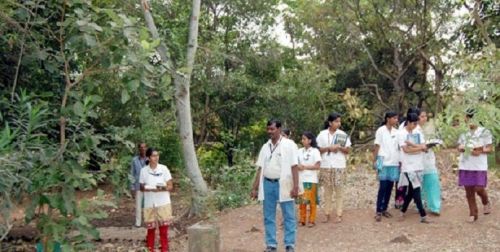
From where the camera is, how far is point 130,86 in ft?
15.8

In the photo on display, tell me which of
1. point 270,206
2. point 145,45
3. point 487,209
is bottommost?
point 487,209

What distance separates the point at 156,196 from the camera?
8.34 metres

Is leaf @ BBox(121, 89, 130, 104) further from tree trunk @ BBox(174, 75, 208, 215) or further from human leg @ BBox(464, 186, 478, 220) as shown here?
tree trunk @ BBox(174, 75, 208, 215)

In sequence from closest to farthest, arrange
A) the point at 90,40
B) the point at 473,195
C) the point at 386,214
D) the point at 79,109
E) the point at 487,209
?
the point at 90,40
the point at 79,109
the point at 473,195
the point at 487,209
the point at 386,214

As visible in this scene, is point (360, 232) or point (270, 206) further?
point (360, 232)

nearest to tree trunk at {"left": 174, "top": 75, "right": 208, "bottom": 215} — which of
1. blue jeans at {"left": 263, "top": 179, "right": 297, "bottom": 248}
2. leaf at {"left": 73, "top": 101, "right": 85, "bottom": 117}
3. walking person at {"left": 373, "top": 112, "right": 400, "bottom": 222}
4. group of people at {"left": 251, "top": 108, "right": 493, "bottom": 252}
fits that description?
group of people at {"left": 251, "top": 108, "right": 493, "bottom": 252}

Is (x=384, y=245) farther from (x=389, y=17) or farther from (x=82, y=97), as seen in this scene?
(x=389, y=17)

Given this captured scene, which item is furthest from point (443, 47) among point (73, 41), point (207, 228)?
point (73, 41)

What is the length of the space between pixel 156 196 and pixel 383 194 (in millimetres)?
3295

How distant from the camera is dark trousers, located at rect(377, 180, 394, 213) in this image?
9086 mm

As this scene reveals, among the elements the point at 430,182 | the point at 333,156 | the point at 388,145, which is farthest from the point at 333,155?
the point at 430,182

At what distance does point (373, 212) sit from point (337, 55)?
42.2ft

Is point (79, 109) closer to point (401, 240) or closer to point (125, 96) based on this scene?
point (125, 96)

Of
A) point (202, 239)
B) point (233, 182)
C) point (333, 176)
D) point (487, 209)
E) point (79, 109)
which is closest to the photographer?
point (79, 109)
